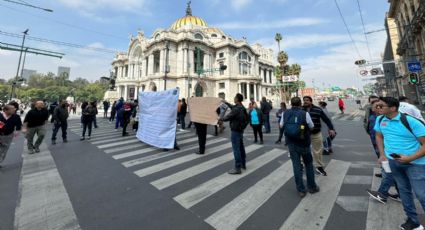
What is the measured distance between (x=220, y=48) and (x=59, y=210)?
4787cm

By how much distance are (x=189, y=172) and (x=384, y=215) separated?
355 cm

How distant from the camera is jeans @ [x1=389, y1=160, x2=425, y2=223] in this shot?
2.06 meters

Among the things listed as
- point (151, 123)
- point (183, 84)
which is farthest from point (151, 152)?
point (183, 84)

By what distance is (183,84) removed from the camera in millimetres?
39656

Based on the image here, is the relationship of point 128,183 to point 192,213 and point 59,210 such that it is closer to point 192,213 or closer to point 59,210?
point 59,210

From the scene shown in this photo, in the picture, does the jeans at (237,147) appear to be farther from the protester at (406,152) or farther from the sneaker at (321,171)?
the protester at (406,152)

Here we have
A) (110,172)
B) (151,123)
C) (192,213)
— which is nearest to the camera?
(192,213)

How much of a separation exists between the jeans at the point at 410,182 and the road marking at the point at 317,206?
886 mm

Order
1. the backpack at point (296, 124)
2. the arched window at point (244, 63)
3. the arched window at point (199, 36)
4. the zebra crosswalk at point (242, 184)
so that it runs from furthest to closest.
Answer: the arched window at point (244, 63)
the arched window at point (199, 36)
the backpack at point (296, 124)
the zebra crosswalk at point (242, 184)

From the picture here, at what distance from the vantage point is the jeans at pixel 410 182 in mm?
2057

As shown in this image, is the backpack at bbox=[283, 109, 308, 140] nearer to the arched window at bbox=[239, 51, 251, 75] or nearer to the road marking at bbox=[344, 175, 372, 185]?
the road marking at bbox=[344, 175, 372, 185]

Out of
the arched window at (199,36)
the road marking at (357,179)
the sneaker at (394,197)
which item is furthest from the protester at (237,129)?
the arched window at (199,36)

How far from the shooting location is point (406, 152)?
2.14 meters

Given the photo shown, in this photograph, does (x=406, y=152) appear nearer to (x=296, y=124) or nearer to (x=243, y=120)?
(x=296, y=124)
